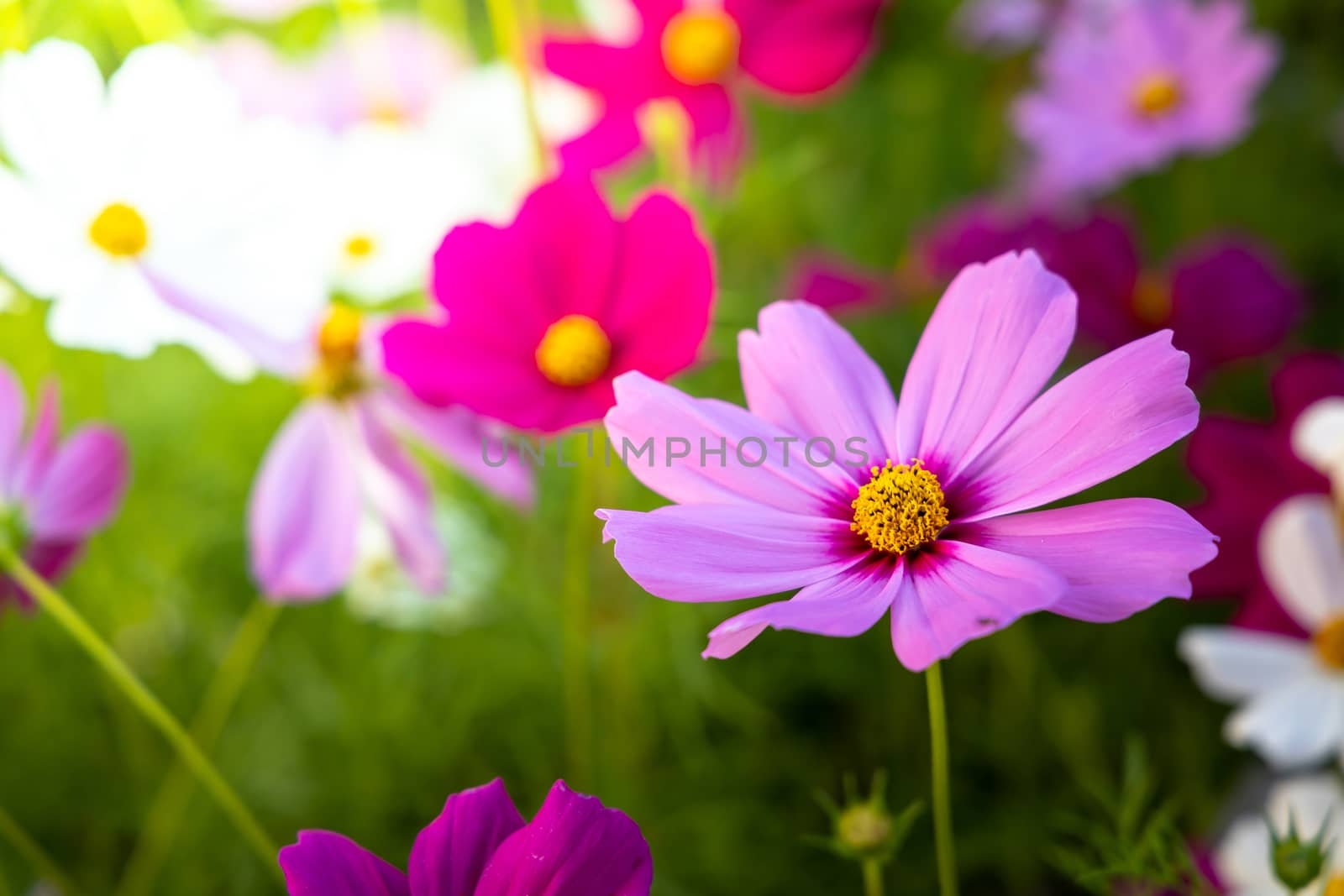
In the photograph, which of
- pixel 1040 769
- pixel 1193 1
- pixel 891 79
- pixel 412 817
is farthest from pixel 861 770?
pixel 1193 1

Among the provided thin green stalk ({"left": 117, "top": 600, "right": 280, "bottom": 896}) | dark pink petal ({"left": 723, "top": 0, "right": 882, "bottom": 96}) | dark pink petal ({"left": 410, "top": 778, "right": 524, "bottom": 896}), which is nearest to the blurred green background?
thin green stalk ({"left": 117, "top": 600, "right": 280, "bottom": 896})

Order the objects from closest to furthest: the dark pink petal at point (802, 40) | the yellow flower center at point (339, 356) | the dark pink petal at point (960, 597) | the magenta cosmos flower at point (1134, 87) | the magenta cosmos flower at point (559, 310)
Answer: the dark pink petal at point (960, 597), the magenta cosmos flower at point (559, 310), the yellow flower center at point (339, 356), the dark pink petal at point (802, 40), the magenta cosmos flower at point (1134, 87)

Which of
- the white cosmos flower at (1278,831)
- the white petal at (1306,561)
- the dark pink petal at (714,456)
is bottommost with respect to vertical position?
the white cosmos flower at (1278,831)

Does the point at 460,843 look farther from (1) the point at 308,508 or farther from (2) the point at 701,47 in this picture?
(2) the point at 701,47

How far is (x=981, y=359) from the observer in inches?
14.4

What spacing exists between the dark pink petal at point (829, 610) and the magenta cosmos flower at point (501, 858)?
61mm

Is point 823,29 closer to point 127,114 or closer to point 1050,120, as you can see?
point 1050,120

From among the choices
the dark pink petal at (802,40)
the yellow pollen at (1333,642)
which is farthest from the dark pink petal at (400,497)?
the yellow pollen at (1333,642)

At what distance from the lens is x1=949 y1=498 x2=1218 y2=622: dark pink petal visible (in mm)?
299

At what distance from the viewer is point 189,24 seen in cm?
104

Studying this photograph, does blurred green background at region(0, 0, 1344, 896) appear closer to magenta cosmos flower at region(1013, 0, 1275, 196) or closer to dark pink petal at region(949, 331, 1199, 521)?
magenta cosmos flower at region(1013, 0, 1275, 196)

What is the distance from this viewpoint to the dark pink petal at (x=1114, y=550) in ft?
0.98

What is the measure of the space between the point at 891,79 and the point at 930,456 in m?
0.98

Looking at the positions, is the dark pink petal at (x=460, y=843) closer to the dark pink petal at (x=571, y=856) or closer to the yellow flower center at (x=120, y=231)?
the dark pink petal at (x=571, y=856)
